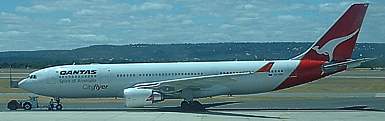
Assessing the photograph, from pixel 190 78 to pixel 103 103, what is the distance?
821 centimetres

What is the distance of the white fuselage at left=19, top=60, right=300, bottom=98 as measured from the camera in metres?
31.7

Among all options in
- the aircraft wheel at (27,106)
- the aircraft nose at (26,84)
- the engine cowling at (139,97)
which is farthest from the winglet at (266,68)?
the aircraft nose at (26,84)

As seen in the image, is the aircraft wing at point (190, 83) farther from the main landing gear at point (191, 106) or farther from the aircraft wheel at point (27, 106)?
the aircraft wheel at point (27, 106)

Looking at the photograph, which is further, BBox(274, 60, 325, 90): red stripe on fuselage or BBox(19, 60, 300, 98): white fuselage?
BBox(19, 60, 300, 98): white fuselage

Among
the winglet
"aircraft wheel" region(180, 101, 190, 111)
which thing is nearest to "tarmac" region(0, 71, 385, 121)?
"aircraft wheel" region(180, 101, 190, 111)

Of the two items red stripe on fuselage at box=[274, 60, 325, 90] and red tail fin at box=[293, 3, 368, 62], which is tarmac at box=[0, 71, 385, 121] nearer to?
red stripe on fuselage at box=[274, 60, 325, 90]

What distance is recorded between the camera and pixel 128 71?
32688mm

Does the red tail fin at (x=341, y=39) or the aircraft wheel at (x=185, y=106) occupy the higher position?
the red tail fin at (x=341, y=39)

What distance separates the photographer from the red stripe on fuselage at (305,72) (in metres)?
31.2

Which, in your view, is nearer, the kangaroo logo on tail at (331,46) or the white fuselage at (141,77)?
the kangaroo logo on tail at (331,46)

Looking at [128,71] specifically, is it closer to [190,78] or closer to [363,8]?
[190,78]

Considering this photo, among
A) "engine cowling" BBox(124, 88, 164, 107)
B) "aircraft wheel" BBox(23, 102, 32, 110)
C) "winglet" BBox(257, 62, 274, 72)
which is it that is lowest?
"aircraft wheel" BBox(23, 102, 32, 110)

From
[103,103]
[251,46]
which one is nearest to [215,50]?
[251,46]

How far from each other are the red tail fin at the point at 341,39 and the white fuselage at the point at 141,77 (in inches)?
47.7
